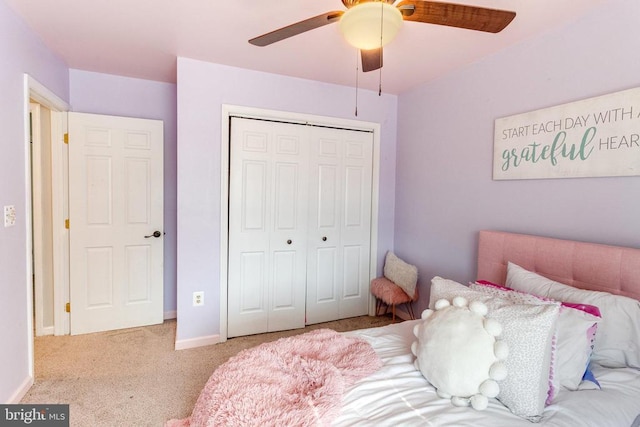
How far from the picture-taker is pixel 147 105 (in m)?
3.22

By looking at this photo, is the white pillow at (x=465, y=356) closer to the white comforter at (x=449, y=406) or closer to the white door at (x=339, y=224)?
the white comforter at (x=449, y=406)

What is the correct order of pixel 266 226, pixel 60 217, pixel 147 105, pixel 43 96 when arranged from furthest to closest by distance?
pixel 147 105 → pixel 266 226 → pixel 60 217 → pixel 43 96

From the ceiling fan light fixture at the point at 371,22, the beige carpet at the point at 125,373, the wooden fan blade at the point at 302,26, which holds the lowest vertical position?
the beige carpet at the point at 125,373

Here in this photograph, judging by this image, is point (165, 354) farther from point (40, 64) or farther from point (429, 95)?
point (429, 95)

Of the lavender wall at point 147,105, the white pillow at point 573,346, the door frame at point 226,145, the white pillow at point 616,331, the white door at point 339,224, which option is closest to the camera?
the white pillow at point 573,346

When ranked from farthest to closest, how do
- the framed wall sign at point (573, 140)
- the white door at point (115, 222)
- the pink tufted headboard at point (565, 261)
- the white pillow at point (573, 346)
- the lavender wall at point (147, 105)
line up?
the lavender wall at point (147, 105), the white door at point (115, 222), the framed wall sign at point (573, 140), the pink tufted headboard at point (565, 261), the white pillow at point (573, 346)

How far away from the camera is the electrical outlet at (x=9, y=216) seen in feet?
6.13

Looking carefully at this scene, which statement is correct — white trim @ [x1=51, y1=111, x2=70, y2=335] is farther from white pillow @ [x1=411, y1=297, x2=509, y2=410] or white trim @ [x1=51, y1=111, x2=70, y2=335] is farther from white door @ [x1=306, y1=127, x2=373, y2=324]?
white pillow @ [x1=411, y1=297, x2=509, y2=410]

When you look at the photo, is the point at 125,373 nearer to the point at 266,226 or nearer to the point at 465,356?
the point at 266,226

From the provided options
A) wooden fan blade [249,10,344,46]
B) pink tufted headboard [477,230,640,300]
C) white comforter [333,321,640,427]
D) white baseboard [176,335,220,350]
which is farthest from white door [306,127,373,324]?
white comforter [333,321,640,427]

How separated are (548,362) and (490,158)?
5.44 ft

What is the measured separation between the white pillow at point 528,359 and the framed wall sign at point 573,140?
1.10 meters

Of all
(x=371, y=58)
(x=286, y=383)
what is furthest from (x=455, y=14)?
(x=286, y=383)

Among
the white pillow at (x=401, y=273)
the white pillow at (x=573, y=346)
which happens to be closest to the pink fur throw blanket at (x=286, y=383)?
the white pillow at (x=573, y=346)
